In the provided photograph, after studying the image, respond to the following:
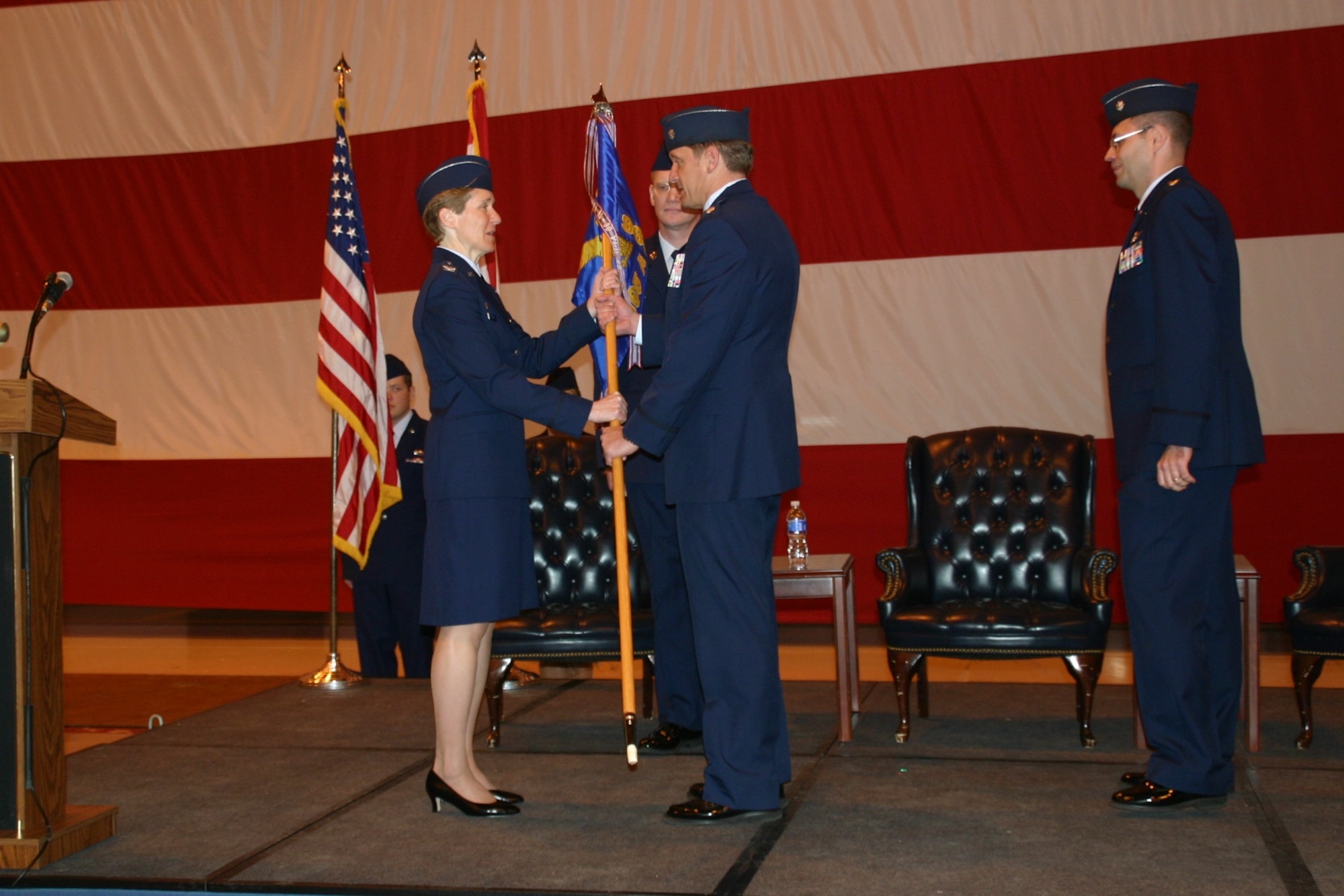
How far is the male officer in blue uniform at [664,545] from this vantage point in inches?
151

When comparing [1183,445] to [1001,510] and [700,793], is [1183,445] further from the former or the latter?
[1001,510]

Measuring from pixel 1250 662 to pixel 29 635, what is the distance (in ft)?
10.7

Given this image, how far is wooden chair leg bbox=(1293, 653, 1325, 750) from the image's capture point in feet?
12.1

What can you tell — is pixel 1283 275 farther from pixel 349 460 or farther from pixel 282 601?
pixel 282 601

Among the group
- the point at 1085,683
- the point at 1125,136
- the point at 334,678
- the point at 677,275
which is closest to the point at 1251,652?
the point at 1085,683

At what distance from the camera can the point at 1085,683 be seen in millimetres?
3814

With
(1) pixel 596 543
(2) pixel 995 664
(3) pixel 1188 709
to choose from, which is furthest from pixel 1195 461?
(2) pixel 995 664

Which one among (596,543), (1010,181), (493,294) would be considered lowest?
(596,543)

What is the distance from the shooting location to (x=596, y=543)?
462 cm

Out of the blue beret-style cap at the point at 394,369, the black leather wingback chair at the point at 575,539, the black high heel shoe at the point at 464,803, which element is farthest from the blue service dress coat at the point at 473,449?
the blue beret-style cap at the point at 394,369

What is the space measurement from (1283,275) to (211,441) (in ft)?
17.9

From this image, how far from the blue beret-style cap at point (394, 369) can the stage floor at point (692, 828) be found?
5.38ft

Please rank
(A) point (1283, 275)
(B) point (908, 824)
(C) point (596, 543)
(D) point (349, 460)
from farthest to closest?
(A) point (1283, 275) < (D) point (349, 460) < (C) point (596, 543) < (B) point (908, 824)

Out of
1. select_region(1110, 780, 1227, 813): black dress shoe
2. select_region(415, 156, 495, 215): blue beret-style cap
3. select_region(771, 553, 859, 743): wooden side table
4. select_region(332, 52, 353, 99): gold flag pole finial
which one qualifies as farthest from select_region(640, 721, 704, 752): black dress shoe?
select_region(332, 52, 353, 99): gold flag pole finial
